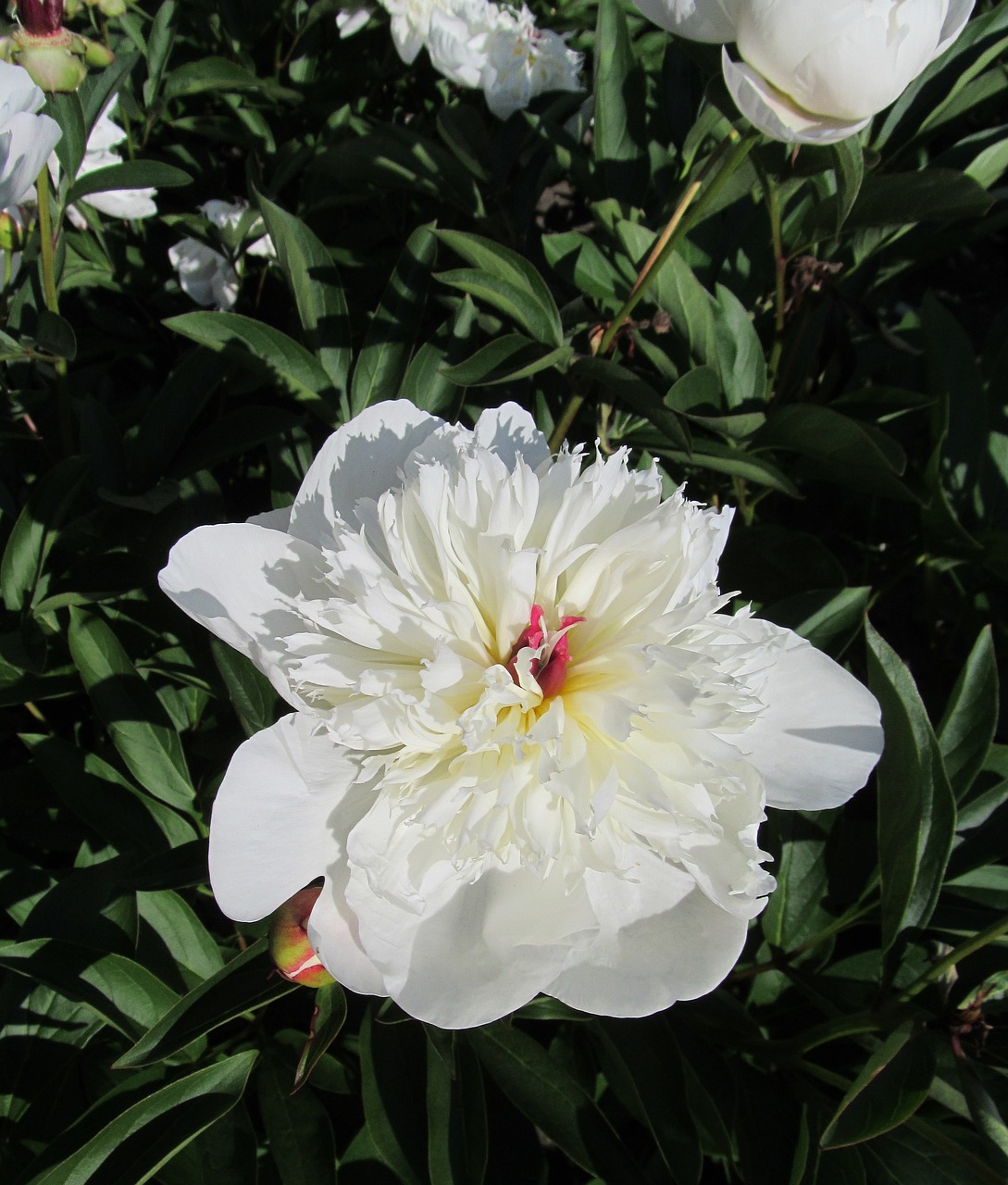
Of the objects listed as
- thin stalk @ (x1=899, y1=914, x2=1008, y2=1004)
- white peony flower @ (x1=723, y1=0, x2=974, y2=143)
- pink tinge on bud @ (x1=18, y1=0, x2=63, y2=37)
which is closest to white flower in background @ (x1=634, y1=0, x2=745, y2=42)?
white peony flower @ (x1=723, y1=0, x2=974, y2=143)

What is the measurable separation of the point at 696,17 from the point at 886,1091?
3.44ft

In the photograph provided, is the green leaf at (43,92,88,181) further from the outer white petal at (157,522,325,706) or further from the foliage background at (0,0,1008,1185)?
the outer white petal at (157,522,325,706)

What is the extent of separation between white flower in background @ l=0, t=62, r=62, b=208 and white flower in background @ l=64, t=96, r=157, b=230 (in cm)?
61

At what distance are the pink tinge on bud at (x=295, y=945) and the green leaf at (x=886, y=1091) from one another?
47 centimetres

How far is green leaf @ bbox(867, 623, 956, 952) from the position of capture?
0.91 meters

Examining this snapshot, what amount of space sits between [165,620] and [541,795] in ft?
2.49

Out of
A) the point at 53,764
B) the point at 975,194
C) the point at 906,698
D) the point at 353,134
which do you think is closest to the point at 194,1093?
the point at 53,764

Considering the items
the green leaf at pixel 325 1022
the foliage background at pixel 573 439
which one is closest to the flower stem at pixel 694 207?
the foliage background at pixel 573 439

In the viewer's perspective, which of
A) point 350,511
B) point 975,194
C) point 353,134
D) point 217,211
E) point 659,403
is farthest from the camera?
point 353,134

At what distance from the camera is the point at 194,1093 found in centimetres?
88

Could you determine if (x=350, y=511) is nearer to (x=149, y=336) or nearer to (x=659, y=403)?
(x=659, y=403)

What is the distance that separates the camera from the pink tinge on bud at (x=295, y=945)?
0.75 meters

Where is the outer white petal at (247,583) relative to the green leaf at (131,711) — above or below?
above

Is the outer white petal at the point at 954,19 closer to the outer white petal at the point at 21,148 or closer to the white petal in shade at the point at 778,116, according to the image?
the white petal in shade at the point at 778,116
